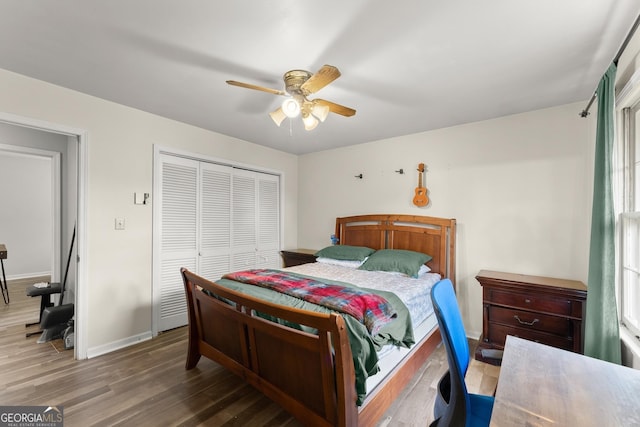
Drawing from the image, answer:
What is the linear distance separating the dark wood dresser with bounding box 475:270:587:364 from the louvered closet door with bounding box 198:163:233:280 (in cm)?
314

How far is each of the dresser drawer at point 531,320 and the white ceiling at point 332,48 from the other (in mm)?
1990

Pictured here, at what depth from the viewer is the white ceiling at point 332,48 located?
1516mm

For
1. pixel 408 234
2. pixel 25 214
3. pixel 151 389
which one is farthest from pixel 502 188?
pixel 25 214

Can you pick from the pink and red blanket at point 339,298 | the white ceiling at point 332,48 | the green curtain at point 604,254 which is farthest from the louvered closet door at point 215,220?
the green curtain at point 604,254

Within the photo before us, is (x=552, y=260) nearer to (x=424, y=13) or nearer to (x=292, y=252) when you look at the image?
(x=424, y=13)

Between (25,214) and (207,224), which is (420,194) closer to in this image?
(207,224)

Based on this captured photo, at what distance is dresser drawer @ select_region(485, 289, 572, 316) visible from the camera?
238cm

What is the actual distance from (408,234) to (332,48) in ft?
8.15

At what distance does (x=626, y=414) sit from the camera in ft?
2.74

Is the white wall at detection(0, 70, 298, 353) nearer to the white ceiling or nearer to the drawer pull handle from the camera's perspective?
the white ceiling

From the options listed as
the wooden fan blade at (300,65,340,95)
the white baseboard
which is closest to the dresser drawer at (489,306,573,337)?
the wooden fan blade at (300,65,340,95)

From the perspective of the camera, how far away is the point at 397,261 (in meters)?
3.16

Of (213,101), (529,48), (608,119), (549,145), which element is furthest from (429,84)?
(213,101)

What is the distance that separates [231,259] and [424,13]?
3538 mm
